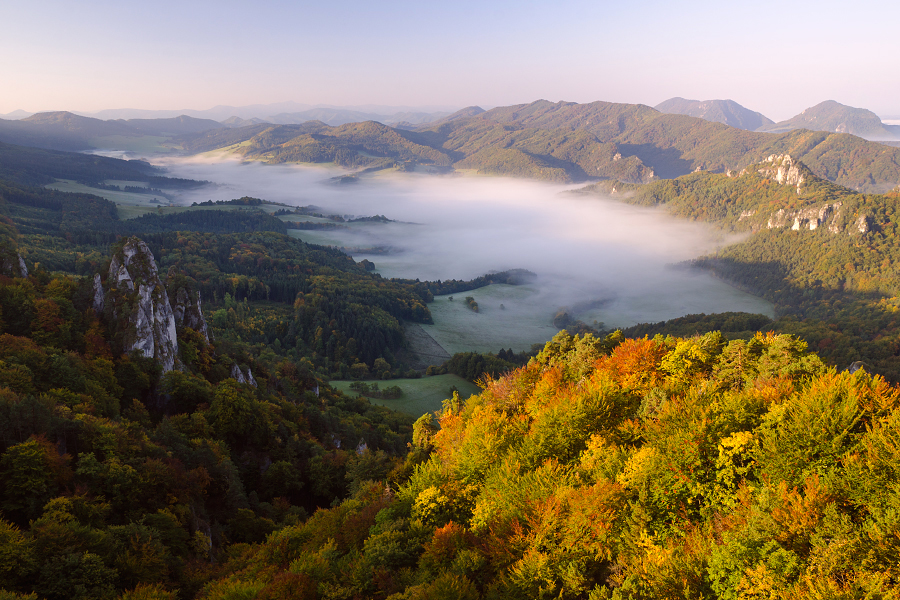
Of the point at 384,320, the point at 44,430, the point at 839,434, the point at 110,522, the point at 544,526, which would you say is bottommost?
the point at 384,320

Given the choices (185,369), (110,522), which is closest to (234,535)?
(110,522)

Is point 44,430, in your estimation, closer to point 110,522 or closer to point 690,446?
point 110,522

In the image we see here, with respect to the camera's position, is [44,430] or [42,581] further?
[44,430]

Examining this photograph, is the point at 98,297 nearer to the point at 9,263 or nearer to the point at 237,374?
the point at 9,263

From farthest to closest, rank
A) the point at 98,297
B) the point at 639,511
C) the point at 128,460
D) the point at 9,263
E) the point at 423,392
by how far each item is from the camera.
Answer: the point at 423,392 → the point at 98,297 → the point at 9,263 → the point at 128,460 → the point at 639,511

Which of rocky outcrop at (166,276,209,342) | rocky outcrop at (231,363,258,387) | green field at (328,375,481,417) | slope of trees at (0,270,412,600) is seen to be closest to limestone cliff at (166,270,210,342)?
rocky outcrop at (166,276,209,342)

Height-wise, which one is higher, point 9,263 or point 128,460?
point 9,263

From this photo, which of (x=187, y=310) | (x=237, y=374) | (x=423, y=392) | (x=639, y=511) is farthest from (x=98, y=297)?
(x=423, y=392)
